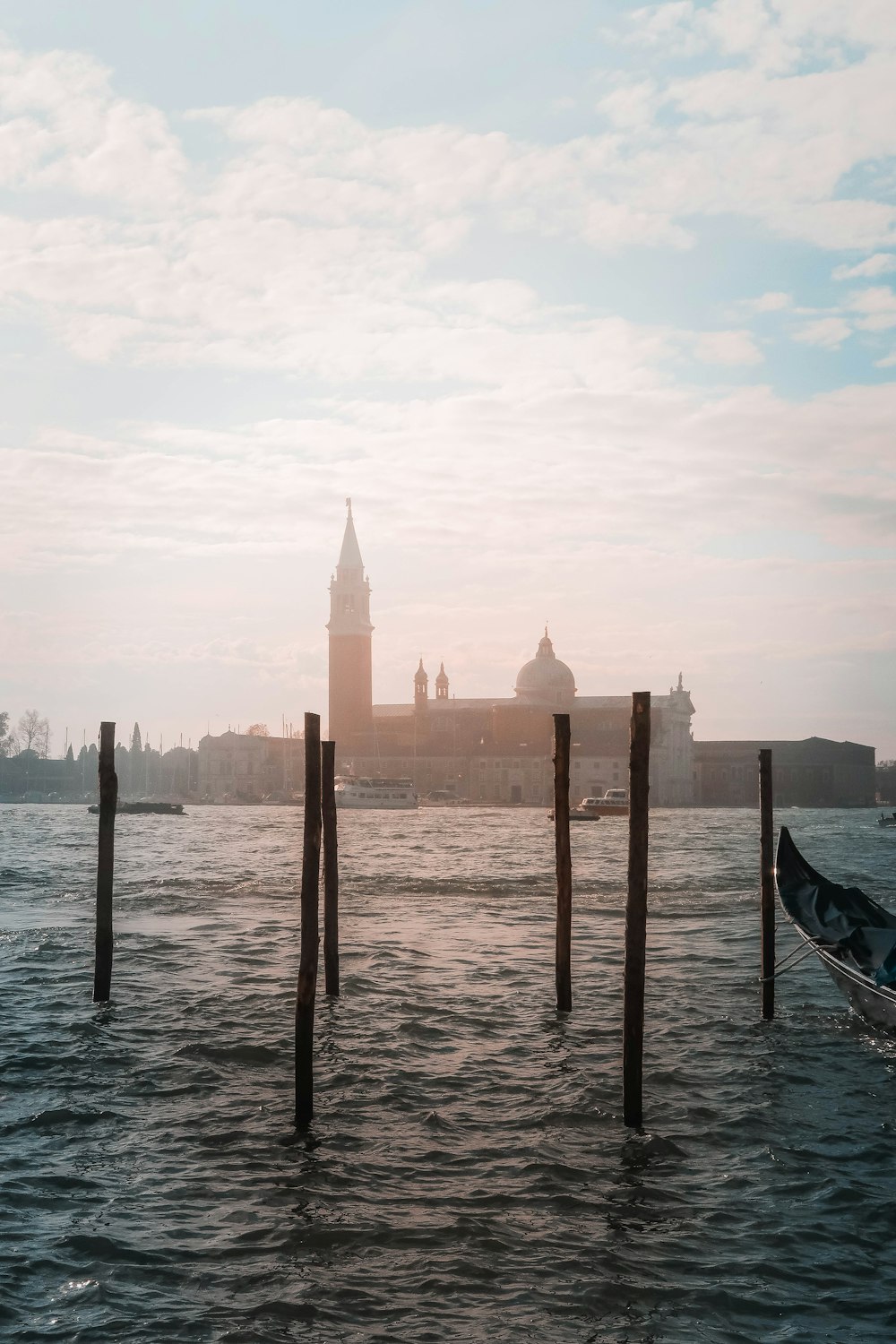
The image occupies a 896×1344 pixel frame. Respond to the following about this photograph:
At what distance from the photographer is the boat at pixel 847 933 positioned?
10.2 metres

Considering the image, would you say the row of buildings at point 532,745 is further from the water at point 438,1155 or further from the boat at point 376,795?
the water at point 438,1155

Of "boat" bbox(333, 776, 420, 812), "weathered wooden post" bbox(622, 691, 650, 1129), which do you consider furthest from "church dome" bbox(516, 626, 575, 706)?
"weathered wooden post" bbox(622, 691, 650, 1129)

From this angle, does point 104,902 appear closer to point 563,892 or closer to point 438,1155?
point 563,892

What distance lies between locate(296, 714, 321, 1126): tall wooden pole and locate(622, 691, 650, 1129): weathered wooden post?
205 centimetres

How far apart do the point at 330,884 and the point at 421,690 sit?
91.0m

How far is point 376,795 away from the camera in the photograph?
282 feet

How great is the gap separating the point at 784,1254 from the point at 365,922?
1331 cm

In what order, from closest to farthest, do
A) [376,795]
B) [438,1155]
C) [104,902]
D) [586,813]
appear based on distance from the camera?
[438,1155], [104,902], [586,813], [376,795]

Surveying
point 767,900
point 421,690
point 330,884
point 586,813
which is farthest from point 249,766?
point 767,900

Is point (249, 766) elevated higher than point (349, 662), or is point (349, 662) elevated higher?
point (349, 662)

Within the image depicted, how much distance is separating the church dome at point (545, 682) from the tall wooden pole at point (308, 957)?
302 feet

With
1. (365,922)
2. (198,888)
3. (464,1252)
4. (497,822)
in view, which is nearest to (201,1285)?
(464,1252)

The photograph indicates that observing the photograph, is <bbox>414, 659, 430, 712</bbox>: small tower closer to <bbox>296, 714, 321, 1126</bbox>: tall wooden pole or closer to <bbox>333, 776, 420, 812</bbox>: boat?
<bbox>333, 776, 420, 812</bbox>: boat

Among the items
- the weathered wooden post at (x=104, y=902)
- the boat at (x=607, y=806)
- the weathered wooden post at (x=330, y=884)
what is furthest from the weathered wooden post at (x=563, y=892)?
the boat at (x=607, y=806)
